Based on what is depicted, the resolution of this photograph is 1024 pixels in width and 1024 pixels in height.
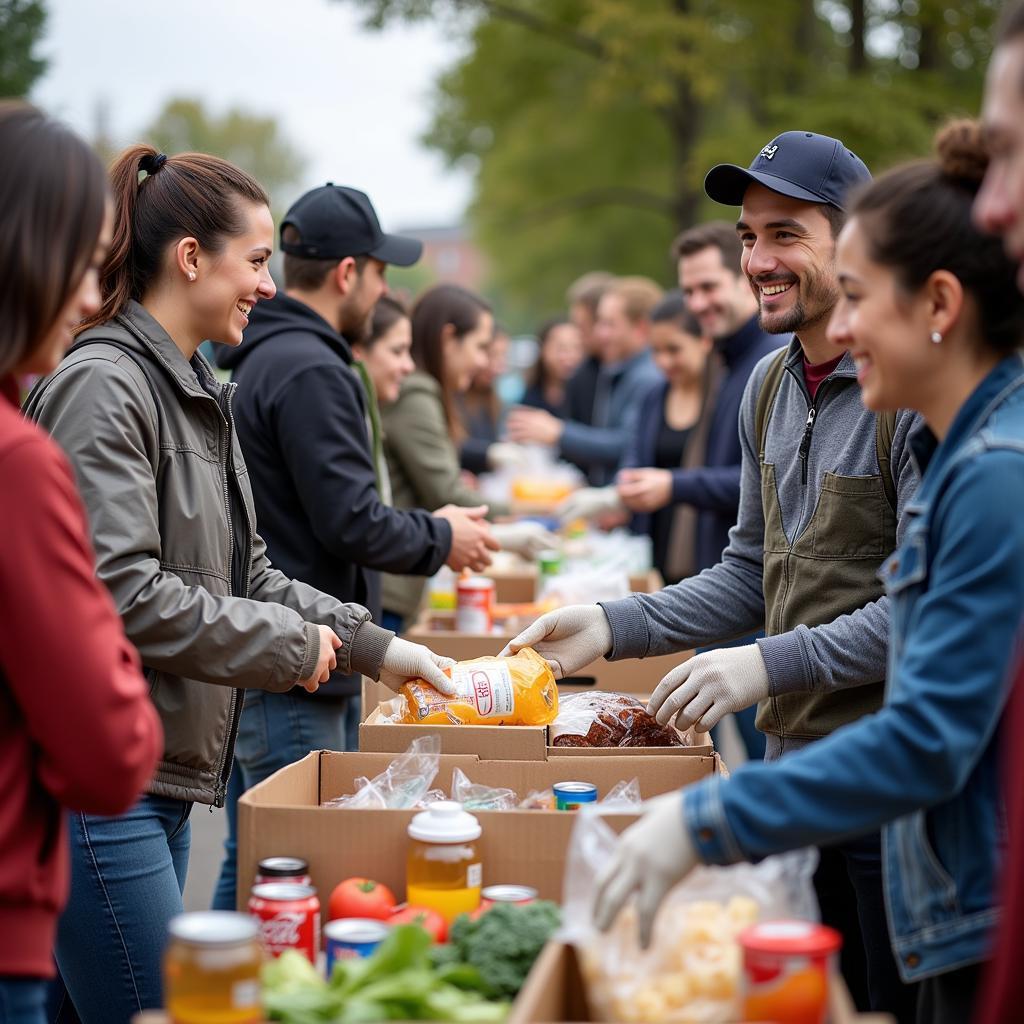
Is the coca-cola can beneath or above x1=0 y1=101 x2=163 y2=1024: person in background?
beneath

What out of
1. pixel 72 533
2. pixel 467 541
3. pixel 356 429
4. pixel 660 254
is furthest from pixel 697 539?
pixel 660 254

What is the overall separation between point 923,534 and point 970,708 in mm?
297

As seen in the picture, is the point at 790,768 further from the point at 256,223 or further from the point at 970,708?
the point at 256,223

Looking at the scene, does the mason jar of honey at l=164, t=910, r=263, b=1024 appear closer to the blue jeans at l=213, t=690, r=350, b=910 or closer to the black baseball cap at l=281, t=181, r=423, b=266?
the blue jeans at l=213, t=690, r=350, b=910

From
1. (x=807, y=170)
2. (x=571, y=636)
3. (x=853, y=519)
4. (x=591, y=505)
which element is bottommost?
(x=591, y=505)

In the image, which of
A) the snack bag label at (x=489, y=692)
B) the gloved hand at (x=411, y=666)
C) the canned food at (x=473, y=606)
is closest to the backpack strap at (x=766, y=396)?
the snack bag label at (x=489, y=692)

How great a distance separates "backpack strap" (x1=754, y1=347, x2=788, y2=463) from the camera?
348 centimetres

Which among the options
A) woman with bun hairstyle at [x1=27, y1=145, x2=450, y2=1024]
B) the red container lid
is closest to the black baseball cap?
woman with bun hairstyle at [x1=27, y1=145, x2=450, y2=1024]

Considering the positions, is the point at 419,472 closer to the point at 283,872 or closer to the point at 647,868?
the point at 283,872

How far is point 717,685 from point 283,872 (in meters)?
1.10

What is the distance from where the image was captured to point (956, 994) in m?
2.13

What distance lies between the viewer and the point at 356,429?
427cm

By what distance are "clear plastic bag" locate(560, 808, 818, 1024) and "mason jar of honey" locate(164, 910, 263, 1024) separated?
0.50 m

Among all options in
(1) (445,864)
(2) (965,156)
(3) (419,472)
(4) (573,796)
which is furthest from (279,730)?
(2) (965,156)
